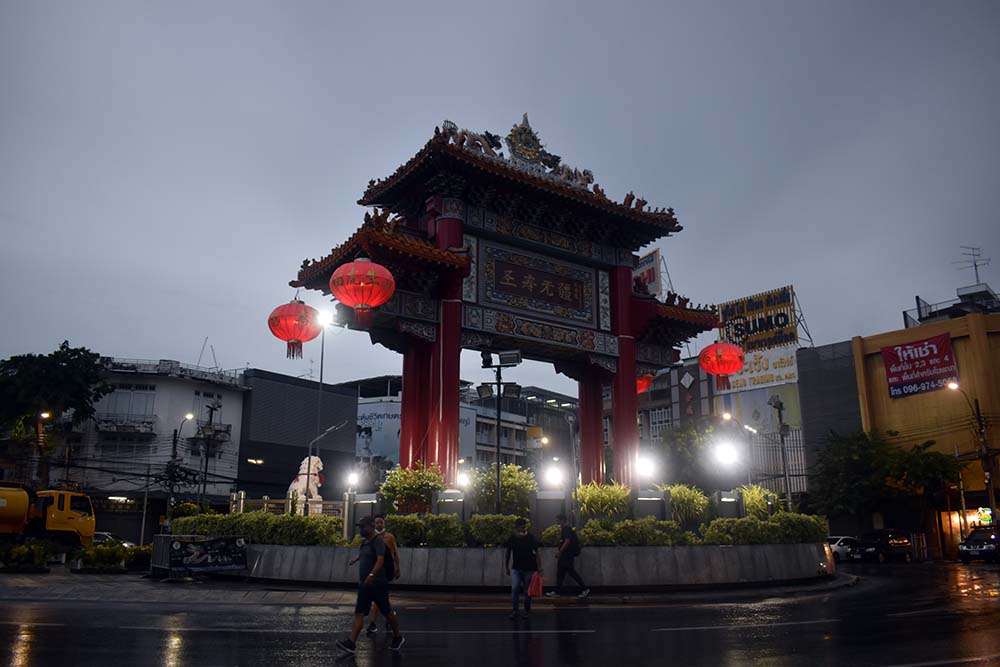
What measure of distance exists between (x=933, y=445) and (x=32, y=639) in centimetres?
4845

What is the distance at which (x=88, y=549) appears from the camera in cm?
2611

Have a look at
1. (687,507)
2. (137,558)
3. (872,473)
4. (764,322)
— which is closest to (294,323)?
(687,507)

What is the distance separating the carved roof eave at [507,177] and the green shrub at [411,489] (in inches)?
335

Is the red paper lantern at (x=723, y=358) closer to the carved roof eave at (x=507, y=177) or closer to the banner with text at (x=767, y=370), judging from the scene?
the carved roof eave at (x=507, y=177)

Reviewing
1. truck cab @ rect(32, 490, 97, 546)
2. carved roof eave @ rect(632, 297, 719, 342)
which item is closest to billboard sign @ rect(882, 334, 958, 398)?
carved roof eave @ rect(632, 297, 719, 342)

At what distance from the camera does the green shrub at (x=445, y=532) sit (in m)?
A: 18.9

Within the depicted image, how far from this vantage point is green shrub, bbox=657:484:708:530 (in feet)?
69.6

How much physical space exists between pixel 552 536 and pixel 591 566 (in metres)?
1.17

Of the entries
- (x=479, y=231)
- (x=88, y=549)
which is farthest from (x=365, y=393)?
(x=479, y=231)

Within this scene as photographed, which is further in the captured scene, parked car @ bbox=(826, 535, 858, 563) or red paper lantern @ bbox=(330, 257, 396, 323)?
parked car @ bbox=(826, 535, 858, 563)

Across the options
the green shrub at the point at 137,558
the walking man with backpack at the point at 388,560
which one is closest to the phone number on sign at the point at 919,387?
the green shrub at the point at 137,558

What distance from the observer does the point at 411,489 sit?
772 inches

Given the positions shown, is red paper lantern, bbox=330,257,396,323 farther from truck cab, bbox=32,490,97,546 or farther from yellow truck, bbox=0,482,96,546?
truck cab, bbox=32,490,97,546

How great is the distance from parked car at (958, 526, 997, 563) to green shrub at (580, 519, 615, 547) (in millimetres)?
24466
